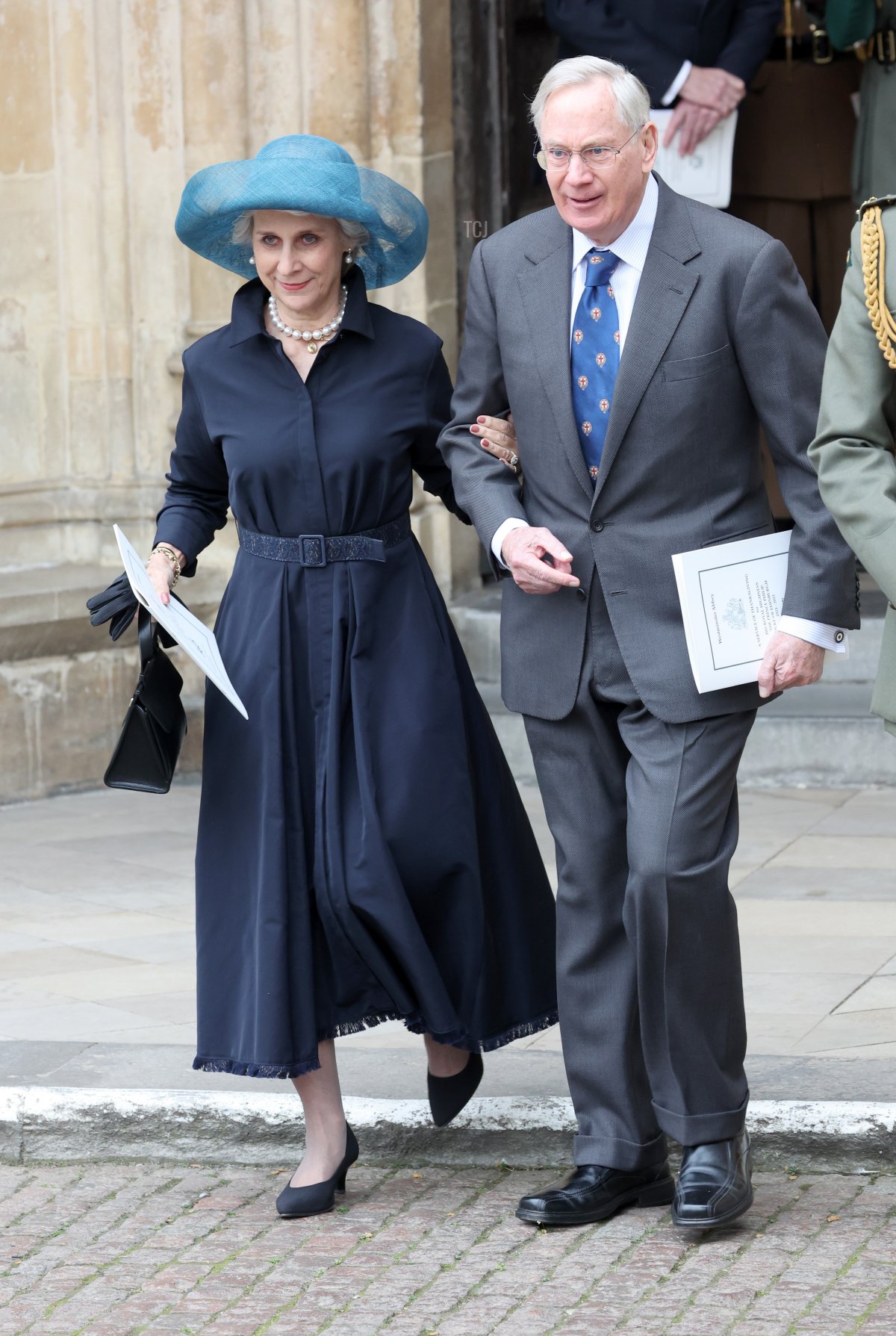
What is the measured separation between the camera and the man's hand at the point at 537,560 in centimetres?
383

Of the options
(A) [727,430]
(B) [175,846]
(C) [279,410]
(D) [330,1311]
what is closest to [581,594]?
(A) [727,430]

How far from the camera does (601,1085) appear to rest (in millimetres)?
4066

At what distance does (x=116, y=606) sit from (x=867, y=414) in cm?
138

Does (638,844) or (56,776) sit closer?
(638,844)

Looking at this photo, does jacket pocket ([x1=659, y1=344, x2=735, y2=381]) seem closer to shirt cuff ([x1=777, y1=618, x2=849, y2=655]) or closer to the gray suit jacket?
the gray suit jacket

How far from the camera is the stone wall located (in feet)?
25.4

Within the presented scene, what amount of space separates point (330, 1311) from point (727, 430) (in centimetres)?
158

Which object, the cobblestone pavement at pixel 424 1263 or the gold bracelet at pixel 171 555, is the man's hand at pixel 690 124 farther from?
the cobblestone pavement at pixel 424 1263

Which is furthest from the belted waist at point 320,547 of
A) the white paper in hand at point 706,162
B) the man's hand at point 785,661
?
the white paper in hand at point 706,162

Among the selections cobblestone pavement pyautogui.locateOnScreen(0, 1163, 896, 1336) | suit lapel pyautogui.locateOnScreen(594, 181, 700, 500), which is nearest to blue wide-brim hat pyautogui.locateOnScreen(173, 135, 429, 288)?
suit lapel pyautogui.locateOnScreen(594, 181, 700, 500)

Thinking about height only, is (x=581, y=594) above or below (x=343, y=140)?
below

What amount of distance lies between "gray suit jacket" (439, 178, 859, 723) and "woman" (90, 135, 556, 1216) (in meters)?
0.26

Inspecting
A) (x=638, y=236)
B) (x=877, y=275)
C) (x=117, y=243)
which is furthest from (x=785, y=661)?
(x=117, y=243)

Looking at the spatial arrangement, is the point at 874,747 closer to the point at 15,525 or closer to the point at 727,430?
the point at 15,525
